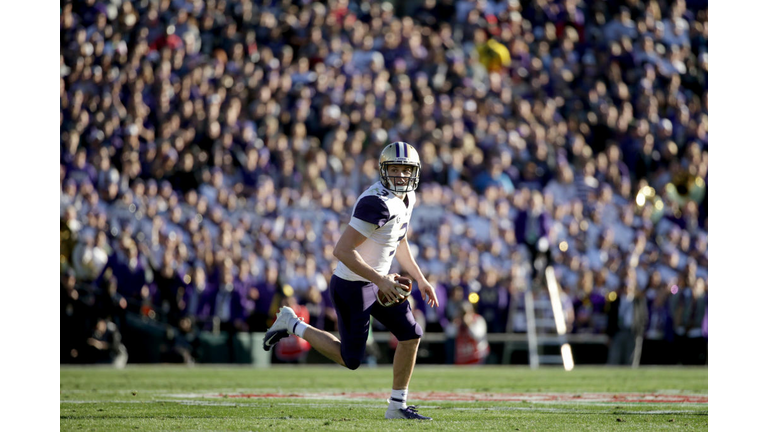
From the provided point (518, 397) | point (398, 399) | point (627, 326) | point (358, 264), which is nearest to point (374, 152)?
point (627, 326)

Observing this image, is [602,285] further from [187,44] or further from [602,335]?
[187,44]

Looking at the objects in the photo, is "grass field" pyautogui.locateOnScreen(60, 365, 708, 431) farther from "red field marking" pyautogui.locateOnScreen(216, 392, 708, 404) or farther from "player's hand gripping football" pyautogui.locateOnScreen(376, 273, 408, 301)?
"player's hand gripping football" pyautogui.locateOnScreen(376, 273, 408, 301)

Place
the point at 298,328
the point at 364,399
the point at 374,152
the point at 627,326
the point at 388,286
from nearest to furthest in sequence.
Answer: the point at 388,286 → the point at 298,328 → the point at 364,399 → the point at 627,326 → the point at 374,152

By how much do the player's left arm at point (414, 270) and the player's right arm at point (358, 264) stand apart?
42 cm

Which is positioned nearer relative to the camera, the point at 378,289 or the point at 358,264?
the point at 358,264

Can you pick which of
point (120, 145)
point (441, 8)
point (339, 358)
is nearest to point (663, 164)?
point (441, 8)

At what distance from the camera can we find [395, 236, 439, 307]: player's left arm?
605cm

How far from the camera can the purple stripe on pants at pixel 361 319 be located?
5859mm

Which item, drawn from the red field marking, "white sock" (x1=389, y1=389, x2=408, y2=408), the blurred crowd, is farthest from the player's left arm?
the blurred crowd

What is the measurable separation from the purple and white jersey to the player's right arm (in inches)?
2.3

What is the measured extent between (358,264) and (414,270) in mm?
629

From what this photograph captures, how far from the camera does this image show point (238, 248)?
41.4 ft

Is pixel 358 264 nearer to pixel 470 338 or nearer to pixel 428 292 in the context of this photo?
pixel 428 292

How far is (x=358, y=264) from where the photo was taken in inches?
221
